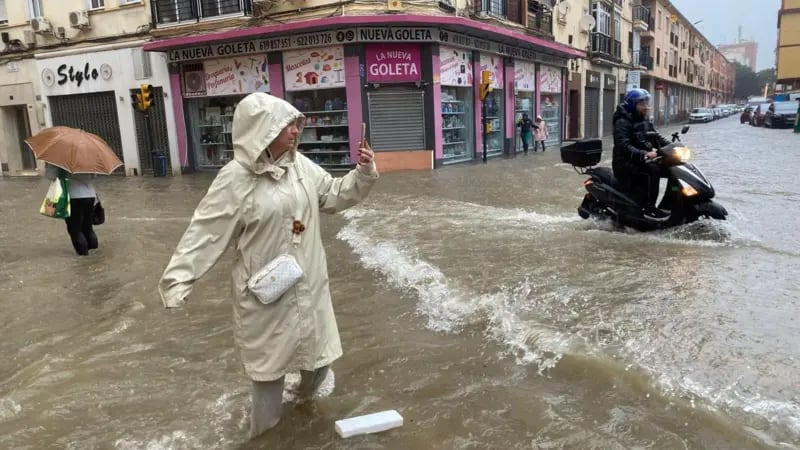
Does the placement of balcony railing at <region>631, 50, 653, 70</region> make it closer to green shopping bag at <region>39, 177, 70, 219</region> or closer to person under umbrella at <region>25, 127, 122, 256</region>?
person under umbrella at <region>25, 127, 122, 256</region>

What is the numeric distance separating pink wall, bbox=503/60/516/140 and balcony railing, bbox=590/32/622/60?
37.8ft

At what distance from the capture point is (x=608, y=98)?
37.1 meters

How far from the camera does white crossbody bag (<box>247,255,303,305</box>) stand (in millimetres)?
2881

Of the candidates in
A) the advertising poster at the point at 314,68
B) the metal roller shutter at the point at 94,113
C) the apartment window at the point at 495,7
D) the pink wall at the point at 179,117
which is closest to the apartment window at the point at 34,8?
the metal roller shutter at the point at 94,113

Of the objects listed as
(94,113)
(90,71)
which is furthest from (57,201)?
(94,113)

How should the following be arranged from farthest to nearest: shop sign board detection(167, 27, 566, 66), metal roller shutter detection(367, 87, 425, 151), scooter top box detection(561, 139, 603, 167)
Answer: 1. metal roller shutter detection(367, 87, 425, 151)
2. shop sign board detection(167, 27, 566, 66)
3. scooter top box detection(561, 139, 603, 167)

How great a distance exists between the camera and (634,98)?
720cm

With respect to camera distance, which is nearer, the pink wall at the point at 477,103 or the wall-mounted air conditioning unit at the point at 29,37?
the pink wall at the point at 477,103

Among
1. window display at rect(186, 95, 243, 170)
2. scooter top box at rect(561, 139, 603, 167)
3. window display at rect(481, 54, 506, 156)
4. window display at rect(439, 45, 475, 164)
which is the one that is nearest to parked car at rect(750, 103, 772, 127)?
window display at rect(481, 54, 506, 156)

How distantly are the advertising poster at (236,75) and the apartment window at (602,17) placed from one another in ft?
68.1

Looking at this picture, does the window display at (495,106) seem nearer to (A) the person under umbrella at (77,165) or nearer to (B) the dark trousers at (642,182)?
(B) the dark trousers at (642,182)

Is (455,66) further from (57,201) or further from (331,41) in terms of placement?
(57,201)

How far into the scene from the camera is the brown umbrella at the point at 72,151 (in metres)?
7.19

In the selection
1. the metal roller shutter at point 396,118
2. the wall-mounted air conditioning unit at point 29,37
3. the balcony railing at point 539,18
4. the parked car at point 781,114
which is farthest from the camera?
the parked car at point 781,114
